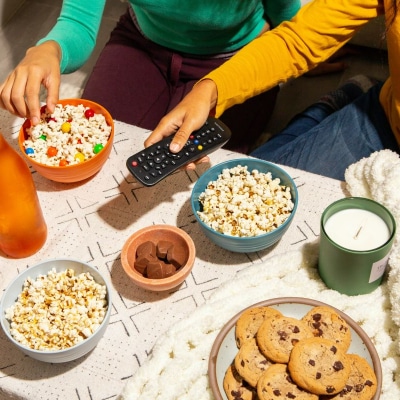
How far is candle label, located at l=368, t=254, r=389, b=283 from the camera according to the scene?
2.86 ft

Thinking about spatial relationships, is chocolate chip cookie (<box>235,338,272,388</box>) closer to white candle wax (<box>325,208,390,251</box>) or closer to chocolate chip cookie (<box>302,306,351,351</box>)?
chocolate chip cookie (<box>302,306,351,351</box>)

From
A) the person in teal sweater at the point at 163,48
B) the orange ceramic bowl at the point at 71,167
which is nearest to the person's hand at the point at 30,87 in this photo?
the orange ceramic bowl at the point at 71,167

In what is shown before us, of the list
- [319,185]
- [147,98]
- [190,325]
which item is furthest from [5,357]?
[147,98]

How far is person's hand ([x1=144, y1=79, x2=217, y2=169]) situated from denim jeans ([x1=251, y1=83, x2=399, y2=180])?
29 centimetres

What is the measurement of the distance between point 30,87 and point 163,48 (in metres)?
0.55

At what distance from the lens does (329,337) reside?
2.63ft

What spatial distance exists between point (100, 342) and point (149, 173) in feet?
0.95

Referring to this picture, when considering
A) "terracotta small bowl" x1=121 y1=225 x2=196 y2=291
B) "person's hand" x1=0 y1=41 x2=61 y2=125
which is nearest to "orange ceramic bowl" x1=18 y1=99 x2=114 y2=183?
"person's hand" x1=0 y1=41 x2=61 y2=125

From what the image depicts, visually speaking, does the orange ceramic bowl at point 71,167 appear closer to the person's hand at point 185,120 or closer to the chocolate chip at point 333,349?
the person's hand at point 185,120

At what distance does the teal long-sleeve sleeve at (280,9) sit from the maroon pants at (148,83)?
0.57ft

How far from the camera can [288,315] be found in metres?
0.87

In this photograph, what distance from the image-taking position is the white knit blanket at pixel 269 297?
84 cm

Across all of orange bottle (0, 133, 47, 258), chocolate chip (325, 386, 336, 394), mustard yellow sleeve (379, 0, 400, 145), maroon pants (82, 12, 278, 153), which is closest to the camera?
chocolate chip (325, 386, 336, 394)

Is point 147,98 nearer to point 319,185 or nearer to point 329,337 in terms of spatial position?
point 319,185
